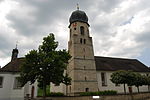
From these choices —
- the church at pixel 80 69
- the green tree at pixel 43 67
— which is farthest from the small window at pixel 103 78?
the green tree at pixel 43 67

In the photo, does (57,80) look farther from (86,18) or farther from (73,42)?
(86,18)

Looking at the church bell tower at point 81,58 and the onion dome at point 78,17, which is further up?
the onion dome at point 78,17

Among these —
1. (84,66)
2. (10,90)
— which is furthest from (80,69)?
(10,90)

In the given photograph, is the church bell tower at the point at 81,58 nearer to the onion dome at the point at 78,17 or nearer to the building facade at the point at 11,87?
the onion dome at the point at 78,17

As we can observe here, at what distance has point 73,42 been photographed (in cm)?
3553

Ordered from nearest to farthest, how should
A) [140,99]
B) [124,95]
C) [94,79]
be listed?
1. [124,95]
2. [140,99]
3. [94,79]

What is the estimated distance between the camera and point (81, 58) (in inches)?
1359

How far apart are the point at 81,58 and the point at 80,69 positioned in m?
2.70

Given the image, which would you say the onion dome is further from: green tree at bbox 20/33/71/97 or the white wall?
the white wall

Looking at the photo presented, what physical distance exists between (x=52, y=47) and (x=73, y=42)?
14.2m

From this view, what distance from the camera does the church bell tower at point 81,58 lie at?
106 ft

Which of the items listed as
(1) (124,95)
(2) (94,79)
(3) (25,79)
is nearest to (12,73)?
(3) (25,79)

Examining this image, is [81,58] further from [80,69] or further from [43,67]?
[43,67]

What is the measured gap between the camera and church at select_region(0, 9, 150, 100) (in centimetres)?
2580
